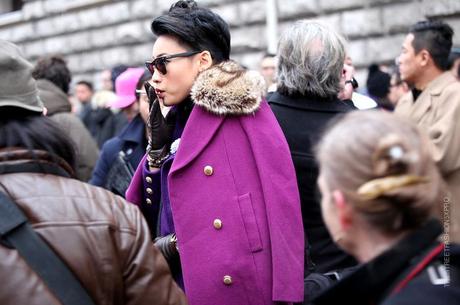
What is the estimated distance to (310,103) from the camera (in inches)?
140

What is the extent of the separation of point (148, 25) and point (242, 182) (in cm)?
893

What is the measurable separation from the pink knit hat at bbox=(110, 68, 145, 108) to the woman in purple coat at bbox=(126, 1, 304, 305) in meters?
2.01

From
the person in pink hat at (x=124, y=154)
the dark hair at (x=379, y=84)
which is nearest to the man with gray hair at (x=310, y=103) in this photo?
the person in pink hat at (x=124, y=154)

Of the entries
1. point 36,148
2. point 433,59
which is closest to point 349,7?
point 433,59

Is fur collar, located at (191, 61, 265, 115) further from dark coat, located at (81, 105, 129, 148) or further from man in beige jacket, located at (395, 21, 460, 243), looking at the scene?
dark coat, located at (81, 105, 129, 148)

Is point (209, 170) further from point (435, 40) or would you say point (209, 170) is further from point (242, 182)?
point (435, 40)

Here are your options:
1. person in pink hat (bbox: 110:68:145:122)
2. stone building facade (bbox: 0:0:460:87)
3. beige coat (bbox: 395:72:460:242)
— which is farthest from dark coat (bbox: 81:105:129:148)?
beige coat (bbox: 395:72:460:242)

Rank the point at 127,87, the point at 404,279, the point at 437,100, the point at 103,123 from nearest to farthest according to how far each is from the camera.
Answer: the point at 404,279 < the point at 437,100 < the point at 127,87 < the point at 103,123

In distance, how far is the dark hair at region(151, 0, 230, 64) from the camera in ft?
10.8

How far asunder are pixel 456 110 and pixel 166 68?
1.93m

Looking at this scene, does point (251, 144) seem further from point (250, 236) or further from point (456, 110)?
point (456, 110)

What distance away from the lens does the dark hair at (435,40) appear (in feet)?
16.3

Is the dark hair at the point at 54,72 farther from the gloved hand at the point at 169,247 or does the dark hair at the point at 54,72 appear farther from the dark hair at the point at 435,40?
the gloved hand at the point at 169,247

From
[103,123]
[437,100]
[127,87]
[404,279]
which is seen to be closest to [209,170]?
[404,279]
